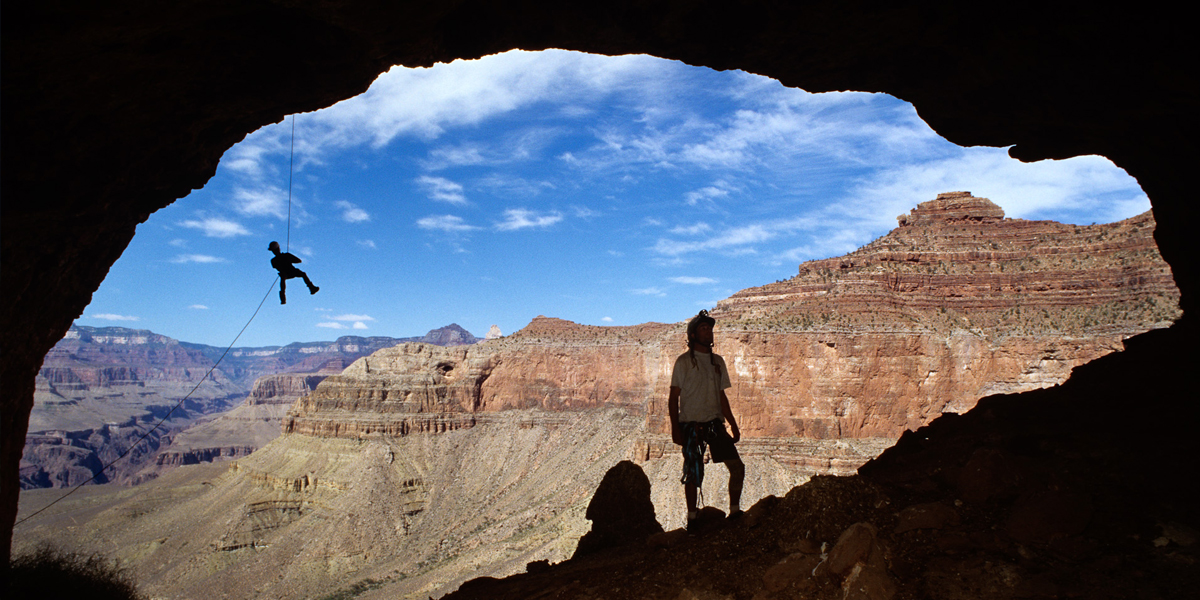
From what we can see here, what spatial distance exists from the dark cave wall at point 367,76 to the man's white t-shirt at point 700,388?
193 inches

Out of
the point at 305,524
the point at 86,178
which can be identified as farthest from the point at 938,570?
the point at 305,524

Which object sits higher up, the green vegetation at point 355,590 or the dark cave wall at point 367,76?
the dark cave wall at point 367,76

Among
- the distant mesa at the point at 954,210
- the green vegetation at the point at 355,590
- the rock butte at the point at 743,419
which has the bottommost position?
the green vegetation at the point at 355,590

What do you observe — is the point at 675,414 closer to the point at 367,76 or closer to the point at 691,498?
the point at 691,498

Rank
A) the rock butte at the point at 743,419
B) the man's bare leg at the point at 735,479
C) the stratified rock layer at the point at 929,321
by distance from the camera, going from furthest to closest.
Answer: the rock butte at the point at 743,419
the stratified rock layer at the point at 929,321
the man's bare leg at the point at 735,479

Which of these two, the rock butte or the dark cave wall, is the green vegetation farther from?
the dark cave wall

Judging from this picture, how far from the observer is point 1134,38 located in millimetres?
7047

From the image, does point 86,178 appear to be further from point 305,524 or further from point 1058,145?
point 305,524

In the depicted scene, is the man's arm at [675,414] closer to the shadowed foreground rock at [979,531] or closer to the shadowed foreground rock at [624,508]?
the shadowed foreground rock at [979,531]

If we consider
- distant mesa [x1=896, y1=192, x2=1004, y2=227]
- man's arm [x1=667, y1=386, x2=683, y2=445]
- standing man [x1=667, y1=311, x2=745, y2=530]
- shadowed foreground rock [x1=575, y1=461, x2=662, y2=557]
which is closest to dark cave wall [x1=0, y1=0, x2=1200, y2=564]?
standing man [x1=667, y1=311, x2=745, y2=530]

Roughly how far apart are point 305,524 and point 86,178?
5406 centimetres

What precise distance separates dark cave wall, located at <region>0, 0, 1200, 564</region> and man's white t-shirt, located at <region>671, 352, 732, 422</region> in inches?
193

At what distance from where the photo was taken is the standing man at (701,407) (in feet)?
25.1

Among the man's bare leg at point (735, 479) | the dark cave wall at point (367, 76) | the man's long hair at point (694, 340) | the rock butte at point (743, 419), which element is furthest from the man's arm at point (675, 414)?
the rock butte at point (743, 419)
